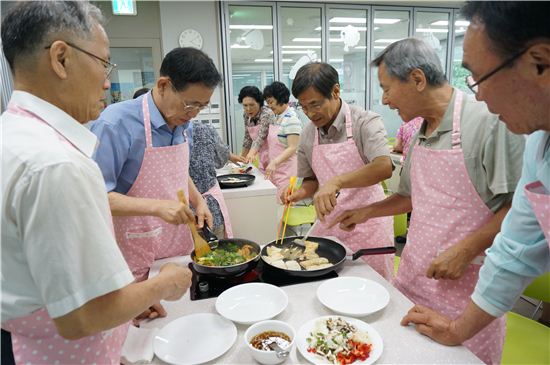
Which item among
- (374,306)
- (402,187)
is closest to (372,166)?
(402,187)

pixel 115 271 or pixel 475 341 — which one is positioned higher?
pixel 115 271

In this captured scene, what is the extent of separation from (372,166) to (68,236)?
5.05 ft

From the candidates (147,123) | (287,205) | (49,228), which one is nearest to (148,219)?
(147,123)

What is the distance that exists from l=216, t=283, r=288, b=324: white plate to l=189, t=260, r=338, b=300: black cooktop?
0.29 feet

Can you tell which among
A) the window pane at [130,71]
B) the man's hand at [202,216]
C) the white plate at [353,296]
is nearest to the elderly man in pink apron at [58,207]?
the white plate at [353,296]

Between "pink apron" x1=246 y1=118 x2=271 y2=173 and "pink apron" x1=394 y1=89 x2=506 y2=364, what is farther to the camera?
"pink apron" x1=246 y1=118 x2=271 y2=173

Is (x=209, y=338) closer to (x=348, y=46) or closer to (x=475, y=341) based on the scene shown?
(x=475, y=341)

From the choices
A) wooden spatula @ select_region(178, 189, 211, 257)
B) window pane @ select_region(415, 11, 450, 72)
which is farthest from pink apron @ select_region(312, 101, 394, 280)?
window pane @ select_region(415, 11, 450, 72)

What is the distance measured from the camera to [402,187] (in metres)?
1.72

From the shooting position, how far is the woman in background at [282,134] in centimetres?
416

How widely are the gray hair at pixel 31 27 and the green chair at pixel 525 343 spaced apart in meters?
2.02

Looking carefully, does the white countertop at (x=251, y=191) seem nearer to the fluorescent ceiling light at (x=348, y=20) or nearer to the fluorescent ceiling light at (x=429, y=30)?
the fluorescent ceiling light at (x=348, y=20)

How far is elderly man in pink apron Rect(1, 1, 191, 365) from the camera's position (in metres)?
0.68

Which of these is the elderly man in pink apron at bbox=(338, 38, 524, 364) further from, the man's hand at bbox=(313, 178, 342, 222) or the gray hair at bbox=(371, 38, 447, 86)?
the man's hand at bbox=(313, 178, 342, 222)
